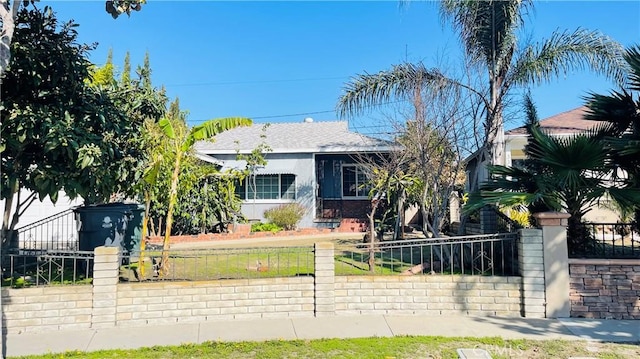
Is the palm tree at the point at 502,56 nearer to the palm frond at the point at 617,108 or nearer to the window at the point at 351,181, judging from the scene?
the palm frond at the point at 617,108

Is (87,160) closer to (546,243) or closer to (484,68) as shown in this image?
(546,243)

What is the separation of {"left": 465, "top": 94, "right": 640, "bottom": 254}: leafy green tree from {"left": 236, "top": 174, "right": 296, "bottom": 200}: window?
Answer: 12076 millimetres

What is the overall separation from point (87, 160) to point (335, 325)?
4343 mm

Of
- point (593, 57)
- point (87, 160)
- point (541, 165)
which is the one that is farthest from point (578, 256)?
point (87, 160)

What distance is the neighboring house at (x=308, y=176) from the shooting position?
18.8 m

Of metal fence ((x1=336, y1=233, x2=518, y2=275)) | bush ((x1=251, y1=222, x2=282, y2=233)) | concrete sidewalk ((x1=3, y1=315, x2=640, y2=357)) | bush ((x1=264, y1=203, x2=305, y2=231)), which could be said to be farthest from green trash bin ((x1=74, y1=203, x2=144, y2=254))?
bush ((x1=264, y1=203, x2=305, y2=231))

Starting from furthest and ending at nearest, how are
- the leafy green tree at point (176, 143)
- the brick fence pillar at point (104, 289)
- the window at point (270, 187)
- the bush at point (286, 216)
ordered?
the window at point (270, 187), the bush at point (286, 216), the leafy green tree at point (176, 143), the brick fence pillar at point (104, 289)

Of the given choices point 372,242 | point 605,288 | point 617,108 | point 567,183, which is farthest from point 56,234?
point 617,108

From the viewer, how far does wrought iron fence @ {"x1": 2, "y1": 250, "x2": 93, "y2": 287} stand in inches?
262

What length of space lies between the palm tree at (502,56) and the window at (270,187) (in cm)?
1021

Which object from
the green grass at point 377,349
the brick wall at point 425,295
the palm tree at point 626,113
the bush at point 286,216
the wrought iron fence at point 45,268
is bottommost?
the green grass at point 377,349

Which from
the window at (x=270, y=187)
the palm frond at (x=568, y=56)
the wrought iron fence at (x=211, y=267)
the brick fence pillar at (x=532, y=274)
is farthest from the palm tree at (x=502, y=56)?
the window at (x=270, y=187)

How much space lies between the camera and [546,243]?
6.75m

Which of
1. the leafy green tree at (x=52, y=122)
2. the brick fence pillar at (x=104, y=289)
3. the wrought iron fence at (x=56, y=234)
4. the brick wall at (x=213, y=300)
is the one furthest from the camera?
the wrought iron fence at (x=56, y=234)
